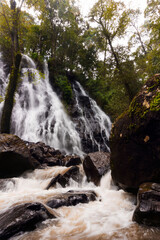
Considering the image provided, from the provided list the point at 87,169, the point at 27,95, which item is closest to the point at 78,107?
the point at 27,95

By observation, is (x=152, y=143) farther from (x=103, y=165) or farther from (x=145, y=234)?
(x=103, y=165)

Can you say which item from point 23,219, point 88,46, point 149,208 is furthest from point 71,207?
point 88,46

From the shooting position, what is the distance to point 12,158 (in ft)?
23.3

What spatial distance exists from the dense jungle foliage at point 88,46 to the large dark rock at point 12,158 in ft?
20.5

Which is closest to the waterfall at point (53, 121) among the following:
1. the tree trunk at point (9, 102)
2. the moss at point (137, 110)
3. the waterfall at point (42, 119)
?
the waterfall at point (42, 119)

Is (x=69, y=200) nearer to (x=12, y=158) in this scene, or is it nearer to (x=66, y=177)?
(x=66, y=177)

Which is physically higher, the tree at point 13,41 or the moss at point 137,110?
the tree at point 13,41

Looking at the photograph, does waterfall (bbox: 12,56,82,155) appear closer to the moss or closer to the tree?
the tree

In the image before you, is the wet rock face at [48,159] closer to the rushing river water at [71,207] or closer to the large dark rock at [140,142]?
the rushing river water at [71,207]

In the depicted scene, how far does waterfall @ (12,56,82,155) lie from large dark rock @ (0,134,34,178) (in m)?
5.10

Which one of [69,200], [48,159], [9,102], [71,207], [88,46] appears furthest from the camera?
[88,46]

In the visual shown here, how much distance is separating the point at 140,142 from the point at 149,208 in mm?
1515

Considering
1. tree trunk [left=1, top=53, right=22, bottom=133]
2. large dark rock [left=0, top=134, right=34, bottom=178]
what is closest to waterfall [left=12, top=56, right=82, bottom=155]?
tree trunk [left=1, top=53, right=22, bottom=133]

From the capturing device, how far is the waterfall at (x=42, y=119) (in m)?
13.2
